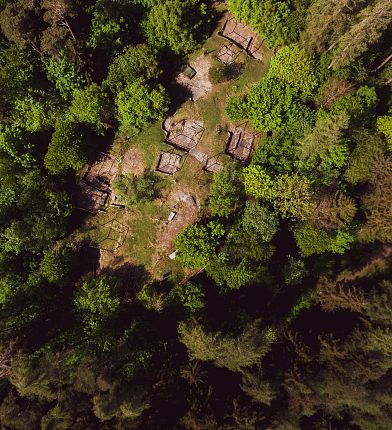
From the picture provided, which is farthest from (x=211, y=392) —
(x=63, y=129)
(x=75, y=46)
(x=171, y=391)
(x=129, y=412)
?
(x=75, y=46)

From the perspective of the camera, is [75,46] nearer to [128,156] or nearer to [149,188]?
[128,156]

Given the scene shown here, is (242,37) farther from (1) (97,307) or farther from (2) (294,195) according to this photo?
(1) (97,307)

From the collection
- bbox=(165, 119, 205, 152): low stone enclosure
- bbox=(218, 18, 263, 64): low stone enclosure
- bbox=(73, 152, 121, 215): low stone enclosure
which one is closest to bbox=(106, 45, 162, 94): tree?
bbox=(165, 119, 205, 152): low stone enclosure

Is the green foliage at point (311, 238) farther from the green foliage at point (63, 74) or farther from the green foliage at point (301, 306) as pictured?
the green foliage at point (63, 74)

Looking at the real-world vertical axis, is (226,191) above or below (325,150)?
below

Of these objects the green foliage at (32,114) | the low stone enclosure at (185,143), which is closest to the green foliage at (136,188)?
the low stone enclosure at (185,143)

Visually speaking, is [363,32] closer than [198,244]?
Yes

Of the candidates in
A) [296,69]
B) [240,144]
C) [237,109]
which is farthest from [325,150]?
[237,109]
